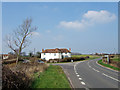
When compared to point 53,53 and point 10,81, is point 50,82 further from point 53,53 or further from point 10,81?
point 53,53

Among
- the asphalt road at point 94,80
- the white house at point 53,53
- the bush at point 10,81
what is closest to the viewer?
the bush at point 10,81

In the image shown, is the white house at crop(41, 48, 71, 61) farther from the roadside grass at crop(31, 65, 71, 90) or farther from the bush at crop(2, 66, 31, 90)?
the bush at crop(2, 66, 31, 90)

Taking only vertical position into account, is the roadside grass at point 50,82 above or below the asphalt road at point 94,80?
above

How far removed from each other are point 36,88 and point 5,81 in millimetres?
2214

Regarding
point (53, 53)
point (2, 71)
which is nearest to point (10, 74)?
point (2, 71)

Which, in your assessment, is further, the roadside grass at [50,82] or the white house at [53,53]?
the white house at [53,53]

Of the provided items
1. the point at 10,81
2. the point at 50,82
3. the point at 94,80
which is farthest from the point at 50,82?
the point at 94,80

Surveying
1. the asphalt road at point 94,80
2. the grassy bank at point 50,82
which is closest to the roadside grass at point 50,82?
the grassy bank at point 50,82

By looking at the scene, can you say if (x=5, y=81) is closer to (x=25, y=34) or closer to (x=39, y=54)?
(x=25, y=34)

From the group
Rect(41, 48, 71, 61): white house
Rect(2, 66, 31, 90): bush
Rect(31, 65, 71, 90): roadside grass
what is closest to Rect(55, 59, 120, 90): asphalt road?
Rect(31, 65, 71, 90): roadside grass

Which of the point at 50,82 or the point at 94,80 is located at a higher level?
the point at 50,82

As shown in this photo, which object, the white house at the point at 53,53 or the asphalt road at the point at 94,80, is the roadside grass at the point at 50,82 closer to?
the asphalt road at the point at 94,80

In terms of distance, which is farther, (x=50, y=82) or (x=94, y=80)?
(x=94, y=80)

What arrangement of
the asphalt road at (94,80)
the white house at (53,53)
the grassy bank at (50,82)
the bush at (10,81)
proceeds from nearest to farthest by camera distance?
the bush at (10,81), the grassy bank at (50,82), the asphalt road at (94,80), the white house at (53,53)
